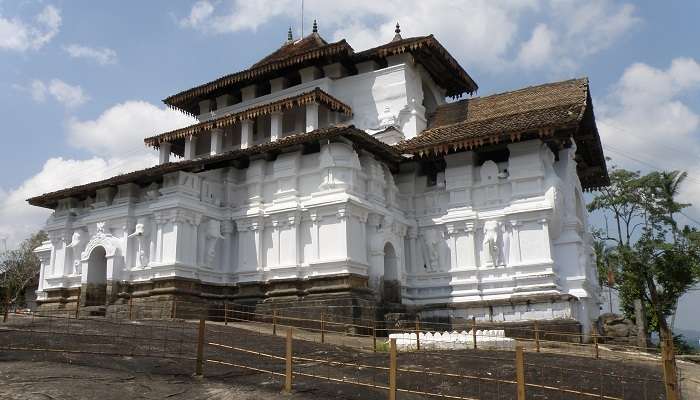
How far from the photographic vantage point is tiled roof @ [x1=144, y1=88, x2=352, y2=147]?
23.4 m

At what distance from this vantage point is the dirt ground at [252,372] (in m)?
8.77

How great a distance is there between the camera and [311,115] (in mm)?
24047

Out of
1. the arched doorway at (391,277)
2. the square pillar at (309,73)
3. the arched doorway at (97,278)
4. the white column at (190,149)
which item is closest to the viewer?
the arched doorway at (391,277)

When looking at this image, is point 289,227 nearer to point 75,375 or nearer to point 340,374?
point 340,374

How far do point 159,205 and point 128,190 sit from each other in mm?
2371

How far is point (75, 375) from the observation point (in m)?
9.09

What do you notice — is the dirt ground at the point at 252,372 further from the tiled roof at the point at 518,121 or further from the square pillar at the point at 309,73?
the square pillar at the point at 309,73

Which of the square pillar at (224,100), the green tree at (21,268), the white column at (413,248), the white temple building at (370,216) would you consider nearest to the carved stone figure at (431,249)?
the white temple building at (370,216)

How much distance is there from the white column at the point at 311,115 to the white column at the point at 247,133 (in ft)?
8.40

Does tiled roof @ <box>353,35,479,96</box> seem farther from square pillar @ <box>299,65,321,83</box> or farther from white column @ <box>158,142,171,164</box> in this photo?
white column @ <box>158,142,171,164</box>

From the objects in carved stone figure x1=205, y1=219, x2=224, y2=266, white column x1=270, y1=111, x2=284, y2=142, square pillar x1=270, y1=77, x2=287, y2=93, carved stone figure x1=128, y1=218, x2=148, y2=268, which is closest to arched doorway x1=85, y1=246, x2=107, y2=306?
carved stone figure x1=128, y1=218, x2=148, y2=268

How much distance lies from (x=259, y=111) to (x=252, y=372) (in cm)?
1516

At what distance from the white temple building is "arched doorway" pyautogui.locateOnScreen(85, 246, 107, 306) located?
0.05 m

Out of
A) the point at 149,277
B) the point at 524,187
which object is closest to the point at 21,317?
the point at 149,277
